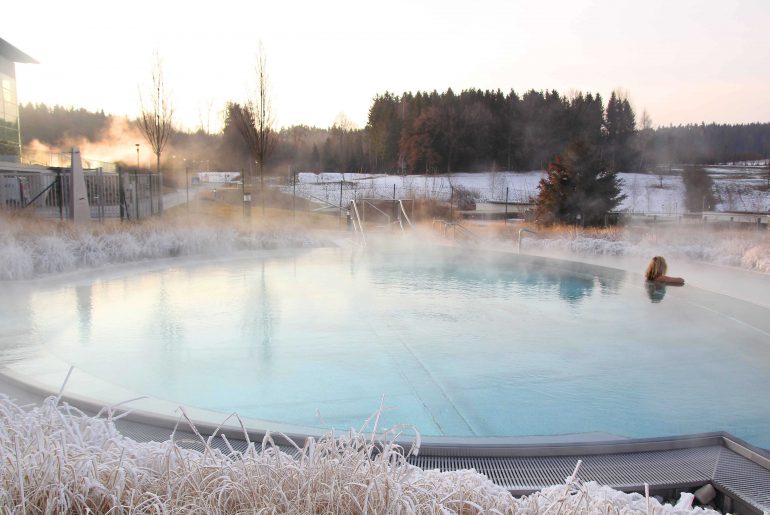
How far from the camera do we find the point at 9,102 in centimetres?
1803

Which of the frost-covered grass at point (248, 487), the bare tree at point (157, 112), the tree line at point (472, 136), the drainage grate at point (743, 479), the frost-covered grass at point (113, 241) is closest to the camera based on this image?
the frost-covered grass at point (248, 487)

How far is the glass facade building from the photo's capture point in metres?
17.0

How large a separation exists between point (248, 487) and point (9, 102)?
20813mm

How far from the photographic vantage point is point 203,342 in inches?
162

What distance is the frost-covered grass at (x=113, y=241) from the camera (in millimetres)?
6598

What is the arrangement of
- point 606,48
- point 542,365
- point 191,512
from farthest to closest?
1. point 606,48
2. point 542,365
3. point 191,512

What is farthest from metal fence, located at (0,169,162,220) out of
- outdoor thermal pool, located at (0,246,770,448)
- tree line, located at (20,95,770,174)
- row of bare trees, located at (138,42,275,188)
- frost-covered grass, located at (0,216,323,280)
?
tree line, located at (20,95,770,174)

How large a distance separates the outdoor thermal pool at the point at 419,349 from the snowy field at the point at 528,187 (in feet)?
37.7

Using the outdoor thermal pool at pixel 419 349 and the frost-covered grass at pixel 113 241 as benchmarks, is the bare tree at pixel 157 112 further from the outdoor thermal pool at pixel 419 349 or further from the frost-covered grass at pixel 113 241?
the outdoor thermal pool at pixel 419 349

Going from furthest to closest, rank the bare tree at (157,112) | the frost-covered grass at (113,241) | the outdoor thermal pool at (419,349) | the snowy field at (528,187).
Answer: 1. the snowy field at (528,187)
2. the bare tree at (157,112)
3. the frost-covered grass at (113,241)
4. the outdoor thermal pool at (419,349)

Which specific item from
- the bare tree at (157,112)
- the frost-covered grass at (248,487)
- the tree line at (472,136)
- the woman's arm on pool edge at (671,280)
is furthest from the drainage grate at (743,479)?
the tree line at (472,136)

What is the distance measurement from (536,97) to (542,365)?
1386 inches

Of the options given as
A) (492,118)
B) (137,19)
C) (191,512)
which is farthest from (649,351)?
(492,118)

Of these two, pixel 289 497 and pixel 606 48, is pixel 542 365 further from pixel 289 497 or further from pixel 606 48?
pixel 606 48
